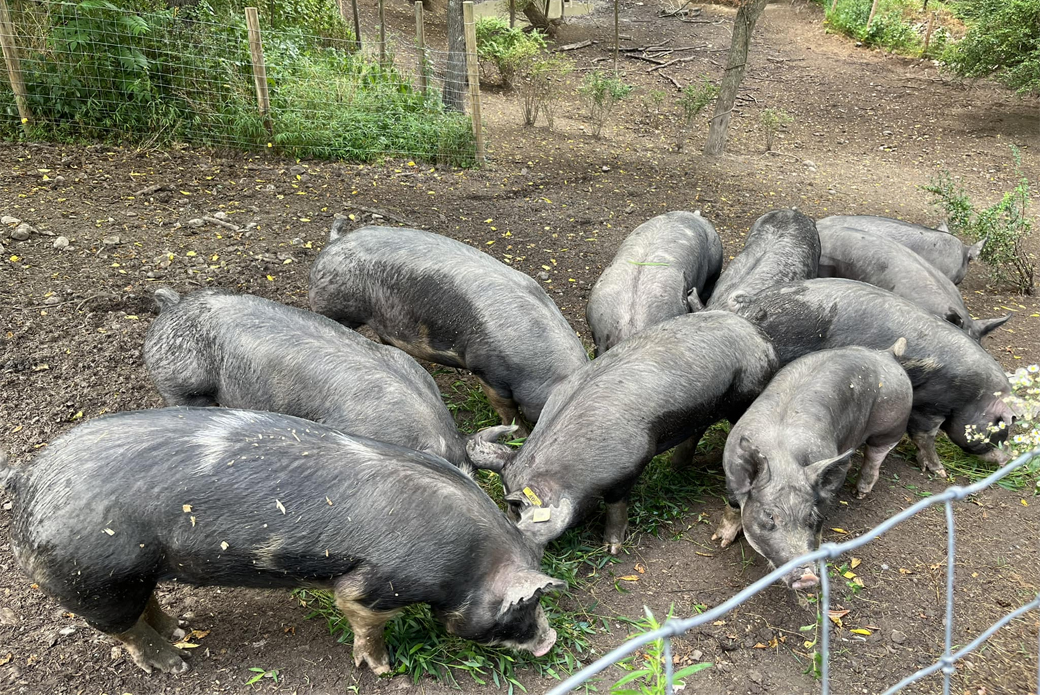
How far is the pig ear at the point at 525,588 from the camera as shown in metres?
3.21

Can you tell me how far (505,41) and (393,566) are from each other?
43.4 feet

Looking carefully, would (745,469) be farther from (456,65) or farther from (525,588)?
(456,65)

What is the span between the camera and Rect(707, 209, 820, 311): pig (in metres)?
5.68

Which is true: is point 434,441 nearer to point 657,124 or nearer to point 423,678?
point 423,678

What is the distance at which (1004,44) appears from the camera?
40.5ft

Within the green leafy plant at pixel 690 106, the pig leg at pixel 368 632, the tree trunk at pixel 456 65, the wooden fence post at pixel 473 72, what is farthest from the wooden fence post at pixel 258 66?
the pig leg at pixel 368 632

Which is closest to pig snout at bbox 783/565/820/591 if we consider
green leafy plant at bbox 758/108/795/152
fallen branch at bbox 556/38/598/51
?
green leafy plant at bbox 758/108/795/152

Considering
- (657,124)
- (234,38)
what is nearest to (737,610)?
(234,38)

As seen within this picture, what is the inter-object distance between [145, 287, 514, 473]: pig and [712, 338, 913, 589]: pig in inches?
49.9

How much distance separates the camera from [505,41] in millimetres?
14641

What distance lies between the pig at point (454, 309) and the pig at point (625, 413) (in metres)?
0.36

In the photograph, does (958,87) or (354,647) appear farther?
(958,87)

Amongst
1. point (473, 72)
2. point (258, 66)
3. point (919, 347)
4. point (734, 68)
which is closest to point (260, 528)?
point (919, 347)

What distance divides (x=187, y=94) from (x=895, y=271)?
23.8 feet
